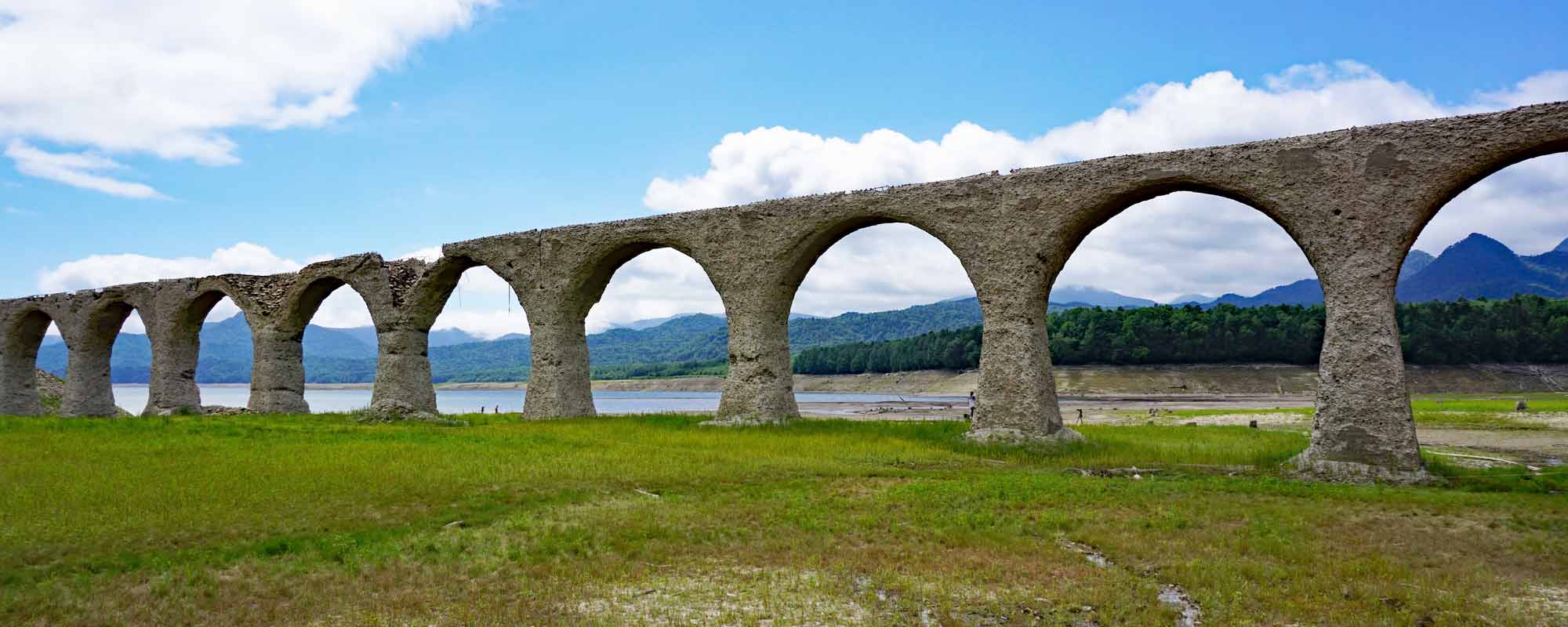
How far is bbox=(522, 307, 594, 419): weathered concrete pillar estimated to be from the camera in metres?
20.3

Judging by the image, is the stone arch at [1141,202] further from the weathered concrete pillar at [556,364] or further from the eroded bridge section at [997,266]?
the weathered concrete pillar at [556,364]

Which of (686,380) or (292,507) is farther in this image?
(686,380)

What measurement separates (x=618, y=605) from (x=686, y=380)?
87901 millimetres

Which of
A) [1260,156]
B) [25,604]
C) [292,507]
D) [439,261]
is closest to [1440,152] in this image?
[1260,156]

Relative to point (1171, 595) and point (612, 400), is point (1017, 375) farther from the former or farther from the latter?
point (612, 400)

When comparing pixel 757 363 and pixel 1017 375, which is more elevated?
pixel 757 363

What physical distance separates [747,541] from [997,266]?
8395mm

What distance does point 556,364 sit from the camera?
66.7 ft

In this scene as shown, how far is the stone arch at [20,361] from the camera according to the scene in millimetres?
29781

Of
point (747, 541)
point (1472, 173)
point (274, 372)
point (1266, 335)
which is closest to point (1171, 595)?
point (747, 541)

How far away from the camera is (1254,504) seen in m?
8.77

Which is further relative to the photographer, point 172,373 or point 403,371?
point 172,373

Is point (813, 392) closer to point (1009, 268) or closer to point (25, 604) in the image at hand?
point (1009, 268)

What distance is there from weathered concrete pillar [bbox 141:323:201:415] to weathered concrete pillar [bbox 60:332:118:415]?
2.32 meters
